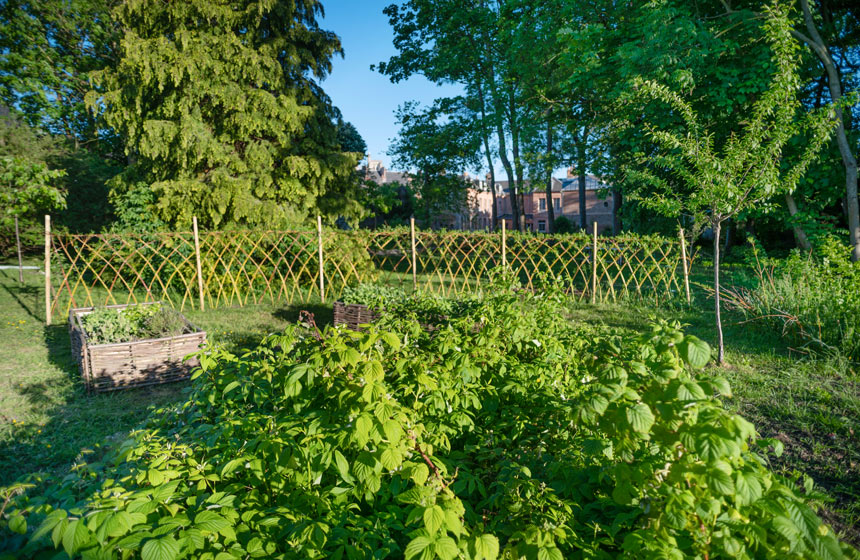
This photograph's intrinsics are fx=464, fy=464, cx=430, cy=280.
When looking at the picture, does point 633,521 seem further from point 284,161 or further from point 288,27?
point 288,27

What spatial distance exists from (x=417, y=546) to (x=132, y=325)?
4876 millimetres

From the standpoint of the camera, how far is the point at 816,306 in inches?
198

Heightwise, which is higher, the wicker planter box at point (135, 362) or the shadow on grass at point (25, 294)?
the shadow on grass at point (25, 294)

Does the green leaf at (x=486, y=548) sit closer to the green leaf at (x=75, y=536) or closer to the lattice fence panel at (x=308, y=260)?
the green leaf at (x=75, y=536)

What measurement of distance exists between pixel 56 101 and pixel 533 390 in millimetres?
19080

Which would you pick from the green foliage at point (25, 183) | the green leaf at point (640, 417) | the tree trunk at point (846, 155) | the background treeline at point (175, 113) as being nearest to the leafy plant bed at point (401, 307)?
the green leaf at point (640, 417)

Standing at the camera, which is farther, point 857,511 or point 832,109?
point 832,109

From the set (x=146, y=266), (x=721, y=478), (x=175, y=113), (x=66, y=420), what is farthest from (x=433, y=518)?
(x=175, y=113)

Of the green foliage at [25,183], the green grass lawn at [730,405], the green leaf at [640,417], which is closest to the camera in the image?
the green leaf at [640,417]

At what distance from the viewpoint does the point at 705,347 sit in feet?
4.55

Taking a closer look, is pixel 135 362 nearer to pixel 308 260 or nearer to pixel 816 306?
pixel 308 260

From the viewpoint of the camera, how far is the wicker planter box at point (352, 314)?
6.01 meters

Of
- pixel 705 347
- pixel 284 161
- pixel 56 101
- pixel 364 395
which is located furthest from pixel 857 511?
pixel 56 101

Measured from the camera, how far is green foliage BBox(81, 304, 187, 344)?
15.3 ft
